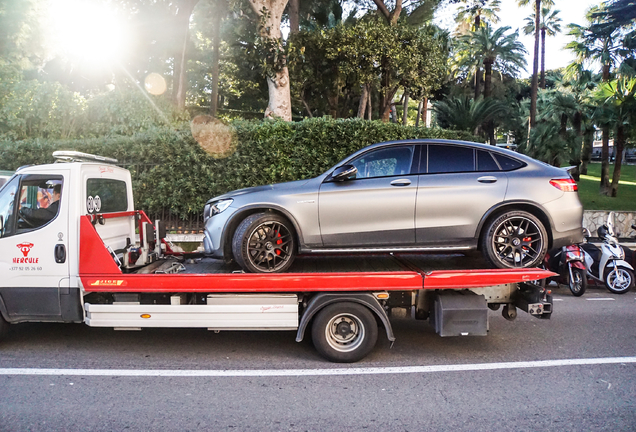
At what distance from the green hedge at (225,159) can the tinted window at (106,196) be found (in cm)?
457

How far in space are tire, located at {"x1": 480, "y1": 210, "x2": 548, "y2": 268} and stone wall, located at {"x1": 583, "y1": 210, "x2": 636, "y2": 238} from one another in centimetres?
1028

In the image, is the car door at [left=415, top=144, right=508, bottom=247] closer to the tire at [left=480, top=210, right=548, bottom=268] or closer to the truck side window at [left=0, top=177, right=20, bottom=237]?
the tire at [left=480, top=210, right=548, bottom=268]

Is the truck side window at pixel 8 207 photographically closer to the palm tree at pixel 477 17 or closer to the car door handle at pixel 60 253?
the car door handle at pixel 60 253

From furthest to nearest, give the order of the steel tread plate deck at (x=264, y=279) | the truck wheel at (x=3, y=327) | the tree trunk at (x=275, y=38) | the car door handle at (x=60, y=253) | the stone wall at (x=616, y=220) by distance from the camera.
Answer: the stone wall at (x=616, y=220), the tree trunk at (x=275, y=38), the truck wheel at (x=3, y=327), the car door handle at (x=60, y=253), the steel tread plate deck at (x=264, y=279)

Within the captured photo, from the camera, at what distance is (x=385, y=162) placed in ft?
17.9

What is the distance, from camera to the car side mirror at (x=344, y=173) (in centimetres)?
535

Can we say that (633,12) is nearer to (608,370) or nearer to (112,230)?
(608,370)

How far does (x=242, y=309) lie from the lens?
194 inches

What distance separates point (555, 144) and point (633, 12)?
20.7ft

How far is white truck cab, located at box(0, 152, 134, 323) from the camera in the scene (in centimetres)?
499

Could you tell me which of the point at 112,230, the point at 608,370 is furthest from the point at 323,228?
the point at 608,370

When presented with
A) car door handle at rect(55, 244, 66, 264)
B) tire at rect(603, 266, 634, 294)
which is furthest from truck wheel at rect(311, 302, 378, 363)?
tire at rect(603, 266, 634, 294)

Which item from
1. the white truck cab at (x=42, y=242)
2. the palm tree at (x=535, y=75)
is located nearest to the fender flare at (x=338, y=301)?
the white truck cab at (x=42, y=242)

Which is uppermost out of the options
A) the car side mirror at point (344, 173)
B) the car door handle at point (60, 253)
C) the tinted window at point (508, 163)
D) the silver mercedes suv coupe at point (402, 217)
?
the tinted window at point (508, 163)
